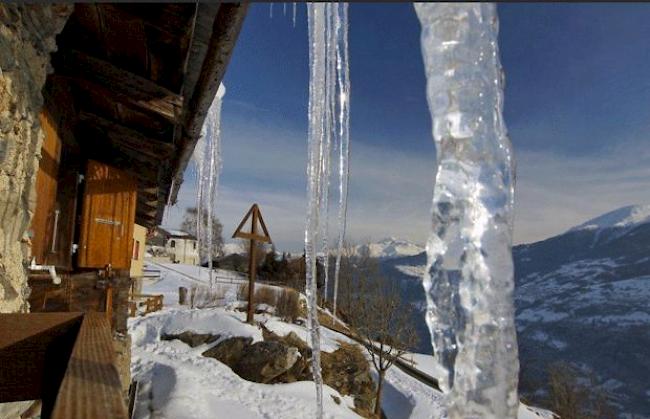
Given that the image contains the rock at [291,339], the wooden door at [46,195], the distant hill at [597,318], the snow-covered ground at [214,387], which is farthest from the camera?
the distant hill at [597,318]

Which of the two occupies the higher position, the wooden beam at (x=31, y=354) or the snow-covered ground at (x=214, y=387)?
the wooden beam at (x=31, y=354)

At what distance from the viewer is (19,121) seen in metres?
2.13

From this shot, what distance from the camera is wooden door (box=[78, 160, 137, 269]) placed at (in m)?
4.15

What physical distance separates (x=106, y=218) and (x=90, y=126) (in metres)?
0.97

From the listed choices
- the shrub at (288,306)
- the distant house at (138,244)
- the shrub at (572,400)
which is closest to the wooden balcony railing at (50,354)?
the distant house at (138,244)

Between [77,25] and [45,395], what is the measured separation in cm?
243

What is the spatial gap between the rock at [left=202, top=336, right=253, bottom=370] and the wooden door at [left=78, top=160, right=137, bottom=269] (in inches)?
319

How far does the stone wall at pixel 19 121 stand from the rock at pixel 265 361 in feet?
32.1

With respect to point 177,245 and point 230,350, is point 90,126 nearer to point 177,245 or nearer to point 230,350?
point 230,350

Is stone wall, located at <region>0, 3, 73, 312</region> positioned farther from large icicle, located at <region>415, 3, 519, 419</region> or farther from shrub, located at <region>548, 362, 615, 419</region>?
shrub, located at <region>548, 362, 615, 419</region>

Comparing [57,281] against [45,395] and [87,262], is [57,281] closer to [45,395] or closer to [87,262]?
[87,262]

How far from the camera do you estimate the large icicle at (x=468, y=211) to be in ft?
3.26

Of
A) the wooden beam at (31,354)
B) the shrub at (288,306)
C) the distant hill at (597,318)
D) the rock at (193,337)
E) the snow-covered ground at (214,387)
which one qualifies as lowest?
the distant hill at (597,318)

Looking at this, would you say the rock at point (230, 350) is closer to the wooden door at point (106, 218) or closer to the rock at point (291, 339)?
the rock at point (291, 339)
